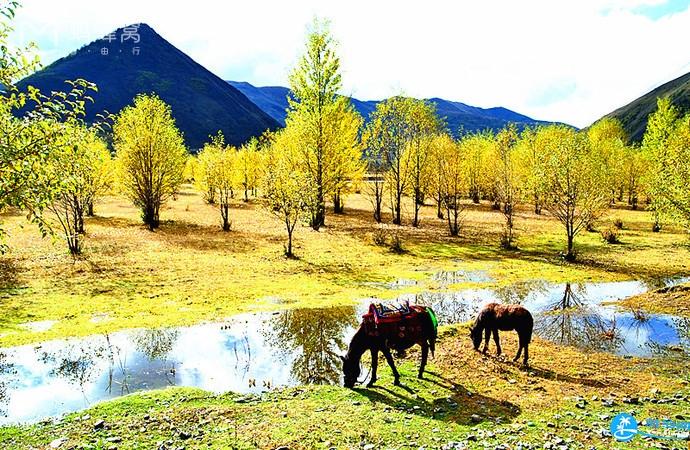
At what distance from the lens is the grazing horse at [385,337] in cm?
1386

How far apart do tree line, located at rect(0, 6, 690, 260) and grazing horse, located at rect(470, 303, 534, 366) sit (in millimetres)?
13573

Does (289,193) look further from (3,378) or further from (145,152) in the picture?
(3,378)

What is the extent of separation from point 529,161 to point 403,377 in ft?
194

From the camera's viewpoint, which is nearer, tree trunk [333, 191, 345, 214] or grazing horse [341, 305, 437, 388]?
grazing horse [341, 305, 437, 388]

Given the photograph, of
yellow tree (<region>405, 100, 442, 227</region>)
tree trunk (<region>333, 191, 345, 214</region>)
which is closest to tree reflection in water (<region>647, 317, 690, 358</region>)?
yellow tree (<region>405, 100, 442, 227</region>)

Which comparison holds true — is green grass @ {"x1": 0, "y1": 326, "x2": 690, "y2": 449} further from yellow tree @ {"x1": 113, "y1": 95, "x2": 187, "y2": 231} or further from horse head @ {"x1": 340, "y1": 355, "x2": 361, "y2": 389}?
yellow tree @ {"x1": 113, "y1": 95, "x2": 187, "y2": 231}

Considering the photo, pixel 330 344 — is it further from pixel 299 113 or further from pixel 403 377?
pixel 299 113

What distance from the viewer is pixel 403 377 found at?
14258 mm

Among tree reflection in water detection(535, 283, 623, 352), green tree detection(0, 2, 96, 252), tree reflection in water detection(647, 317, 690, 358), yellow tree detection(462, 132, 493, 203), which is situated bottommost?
tree reflection in water detection(535, 283, 623, 352)

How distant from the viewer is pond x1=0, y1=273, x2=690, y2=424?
14008mm

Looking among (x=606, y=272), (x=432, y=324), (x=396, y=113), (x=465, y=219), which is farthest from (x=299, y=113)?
(x=432, y=324)

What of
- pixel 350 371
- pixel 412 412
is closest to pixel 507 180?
pixel 350 371

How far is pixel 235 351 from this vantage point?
1714cm

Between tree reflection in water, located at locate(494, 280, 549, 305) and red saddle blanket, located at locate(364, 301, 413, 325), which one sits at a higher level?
red saddle blanket, located at locate(364, 301, 413, 325)
